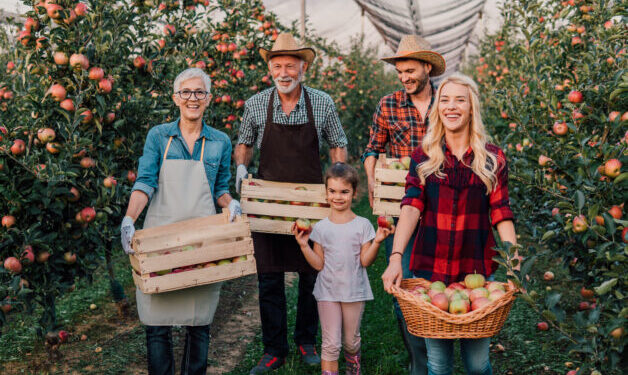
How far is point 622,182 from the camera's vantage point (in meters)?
2.15

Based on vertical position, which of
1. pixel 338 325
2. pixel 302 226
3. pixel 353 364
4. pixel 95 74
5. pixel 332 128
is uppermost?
pixel 95 74

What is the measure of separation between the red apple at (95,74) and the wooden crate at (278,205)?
0.92m

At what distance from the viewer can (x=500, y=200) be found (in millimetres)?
2236

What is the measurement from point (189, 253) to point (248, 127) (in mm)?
1175

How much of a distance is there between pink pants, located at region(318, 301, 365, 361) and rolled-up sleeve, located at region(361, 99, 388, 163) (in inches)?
34.5

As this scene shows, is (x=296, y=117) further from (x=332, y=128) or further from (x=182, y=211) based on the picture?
(x=182, y=211)

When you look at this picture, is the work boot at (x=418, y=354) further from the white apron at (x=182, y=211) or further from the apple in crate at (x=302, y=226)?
the white apron at (x=182, y=211)

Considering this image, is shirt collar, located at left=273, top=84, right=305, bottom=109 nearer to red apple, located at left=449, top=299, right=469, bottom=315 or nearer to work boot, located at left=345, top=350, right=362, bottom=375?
work boot, located at left=345, top=350, right=362, bottom=375

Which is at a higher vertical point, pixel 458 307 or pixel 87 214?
pixel 87 214

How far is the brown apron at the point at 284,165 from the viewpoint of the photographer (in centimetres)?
325

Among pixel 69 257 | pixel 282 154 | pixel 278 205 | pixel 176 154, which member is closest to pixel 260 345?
pixel 278 205

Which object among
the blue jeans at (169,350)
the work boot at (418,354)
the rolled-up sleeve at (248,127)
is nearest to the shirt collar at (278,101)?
the rolled-up sleeve at (248,127)

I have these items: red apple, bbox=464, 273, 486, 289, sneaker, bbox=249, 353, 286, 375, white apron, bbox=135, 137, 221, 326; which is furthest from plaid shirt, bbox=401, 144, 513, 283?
sneaker, bbox=249, 353, 286, 375

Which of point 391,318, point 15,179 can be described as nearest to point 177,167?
point 15,179
